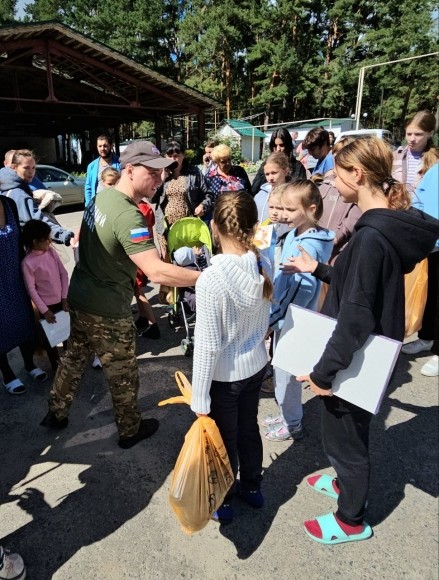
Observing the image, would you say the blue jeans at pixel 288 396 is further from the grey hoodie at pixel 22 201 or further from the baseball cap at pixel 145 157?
the grey hoodie at pixel 22 201

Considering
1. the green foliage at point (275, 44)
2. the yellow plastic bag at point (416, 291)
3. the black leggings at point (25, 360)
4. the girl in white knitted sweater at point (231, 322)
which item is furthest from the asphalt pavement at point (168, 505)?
the green foliage at point (275, 44)

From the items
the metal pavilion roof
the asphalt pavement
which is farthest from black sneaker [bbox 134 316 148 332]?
the metal pavilion roof

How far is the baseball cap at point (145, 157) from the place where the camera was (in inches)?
83.9

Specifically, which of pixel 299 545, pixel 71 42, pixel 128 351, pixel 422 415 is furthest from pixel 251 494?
pixel 71 42

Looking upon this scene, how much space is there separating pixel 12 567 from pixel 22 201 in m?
2.57

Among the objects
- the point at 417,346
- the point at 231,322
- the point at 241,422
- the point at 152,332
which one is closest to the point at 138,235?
the point at 231,322

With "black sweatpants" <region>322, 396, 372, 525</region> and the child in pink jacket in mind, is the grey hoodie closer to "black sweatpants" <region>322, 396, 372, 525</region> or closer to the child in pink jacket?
the child in pink jacket

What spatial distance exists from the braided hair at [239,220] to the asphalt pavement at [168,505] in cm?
129

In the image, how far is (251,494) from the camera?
217cm

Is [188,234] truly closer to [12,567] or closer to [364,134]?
[364,134]

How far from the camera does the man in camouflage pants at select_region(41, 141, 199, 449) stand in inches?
81.6

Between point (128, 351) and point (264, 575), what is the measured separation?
1.40m

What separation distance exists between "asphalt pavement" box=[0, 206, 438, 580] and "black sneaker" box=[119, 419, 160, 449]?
5 centimetres

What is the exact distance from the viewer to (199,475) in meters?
1.77
